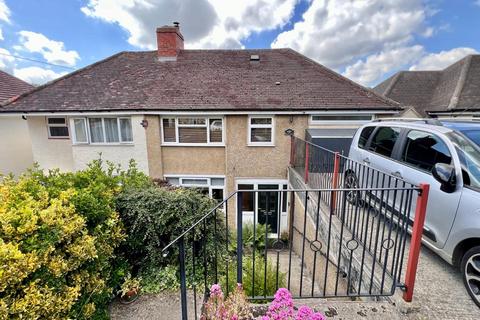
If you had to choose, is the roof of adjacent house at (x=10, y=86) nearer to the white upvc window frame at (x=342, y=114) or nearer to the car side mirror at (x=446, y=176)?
the white upvc window frame at (x=342, y=114)

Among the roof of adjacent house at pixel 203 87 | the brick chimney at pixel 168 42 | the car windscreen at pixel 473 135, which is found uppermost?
the brick chimney at pixel 168 42

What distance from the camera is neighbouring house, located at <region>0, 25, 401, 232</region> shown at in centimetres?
826

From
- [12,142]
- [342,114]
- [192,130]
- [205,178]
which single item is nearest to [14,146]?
[12,142]

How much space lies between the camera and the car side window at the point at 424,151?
296 cm

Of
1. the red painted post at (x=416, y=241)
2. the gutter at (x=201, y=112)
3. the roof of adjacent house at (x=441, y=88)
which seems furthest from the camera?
the roof of adjacent house at (x=441, y=88)

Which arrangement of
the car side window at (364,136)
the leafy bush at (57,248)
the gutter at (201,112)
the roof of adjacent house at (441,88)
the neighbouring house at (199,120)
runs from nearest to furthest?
A: the leafy bush at (57,248) < the car side window at (364,136) < the gutter at (201,112) < the neighbouring house at (199,120) < the roof of adjacent house at (441,88)

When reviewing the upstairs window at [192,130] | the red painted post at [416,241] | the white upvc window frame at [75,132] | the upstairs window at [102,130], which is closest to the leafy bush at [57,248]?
the red painted post at [416,241]

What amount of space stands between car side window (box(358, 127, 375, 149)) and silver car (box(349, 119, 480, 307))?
90 cm

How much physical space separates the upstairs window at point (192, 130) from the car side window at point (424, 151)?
20.5ft

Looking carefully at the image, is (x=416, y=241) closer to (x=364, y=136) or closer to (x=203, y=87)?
(x=364, y=136)

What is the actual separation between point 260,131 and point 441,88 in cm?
1580

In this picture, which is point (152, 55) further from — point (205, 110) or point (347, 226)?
point (347, 226)

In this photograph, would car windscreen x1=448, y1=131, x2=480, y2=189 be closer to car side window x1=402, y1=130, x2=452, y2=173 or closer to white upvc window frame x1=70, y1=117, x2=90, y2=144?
car side window x1=402, y1=130, x2=452, y2=173

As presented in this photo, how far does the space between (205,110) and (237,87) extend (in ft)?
6.69
